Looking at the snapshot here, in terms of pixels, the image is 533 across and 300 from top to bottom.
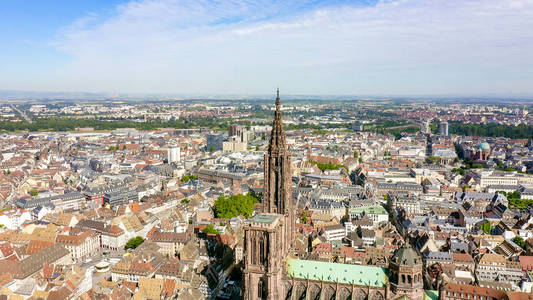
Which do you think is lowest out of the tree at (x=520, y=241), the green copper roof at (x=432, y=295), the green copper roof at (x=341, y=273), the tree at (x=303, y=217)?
the tree at (x=303, y=217)

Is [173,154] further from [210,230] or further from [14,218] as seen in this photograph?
[210,230]

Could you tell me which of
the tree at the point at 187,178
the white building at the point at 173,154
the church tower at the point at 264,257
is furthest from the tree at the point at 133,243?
the white building at the point at 173,154

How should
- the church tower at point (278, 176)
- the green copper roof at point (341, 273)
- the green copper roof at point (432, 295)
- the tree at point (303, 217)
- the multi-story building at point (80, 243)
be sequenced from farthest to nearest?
the tree at point (303, 217), the multi-story building at point (80, 243), the church tower at point (278, 176), the green copper roof at point (432, 295), the green copper roof at point (341, 273)

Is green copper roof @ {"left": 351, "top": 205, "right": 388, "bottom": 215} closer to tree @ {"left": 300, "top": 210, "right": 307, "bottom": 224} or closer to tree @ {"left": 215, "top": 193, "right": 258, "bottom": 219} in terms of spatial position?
tree @ {"left": 300, "top": 210, "right": 307, "bottom": 224}

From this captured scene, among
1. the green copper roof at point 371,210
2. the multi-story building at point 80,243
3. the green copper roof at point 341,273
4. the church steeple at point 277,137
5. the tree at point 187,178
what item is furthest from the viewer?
the tree at point 187,178

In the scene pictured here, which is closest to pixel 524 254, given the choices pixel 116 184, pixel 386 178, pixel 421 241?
pixel 421 241

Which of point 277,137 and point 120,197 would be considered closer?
point 277,137

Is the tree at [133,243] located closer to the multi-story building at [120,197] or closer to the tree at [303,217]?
the multi-story building at [120,197]

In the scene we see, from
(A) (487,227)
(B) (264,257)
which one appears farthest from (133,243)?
(A) (487,227)
